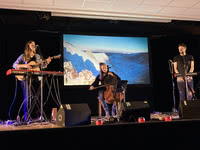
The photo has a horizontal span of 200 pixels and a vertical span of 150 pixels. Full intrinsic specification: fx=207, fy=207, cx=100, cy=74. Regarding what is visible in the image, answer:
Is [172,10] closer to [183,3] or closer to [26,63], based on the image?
[183,3]

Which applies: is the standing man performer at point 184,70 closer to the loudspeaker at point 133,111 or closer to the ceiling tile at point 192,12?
the ceiling tile at point 192,12

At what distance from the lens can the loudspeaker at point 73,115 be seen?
7.39 feet

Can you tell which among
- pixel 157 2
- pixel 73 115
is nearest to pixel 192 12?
pixel 157 2

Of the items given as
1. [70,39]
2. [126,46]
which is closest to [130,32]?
[126,46]

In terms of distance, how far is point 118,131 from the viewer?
219 cm

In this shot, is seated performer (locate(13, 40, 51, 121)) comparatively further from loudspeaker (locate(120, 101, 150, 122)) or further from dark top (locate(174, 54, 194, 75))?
dark top (locate(174, 54, 194, 75))

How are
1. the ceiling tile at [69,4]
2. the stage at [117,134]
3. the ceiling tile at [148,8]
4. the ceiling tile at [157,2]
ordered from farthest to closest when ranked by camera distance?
the ceiling tile at [148,8] → the ceiling tile at [157,2] → the ceiling tile at [69,4] → the stage at [117,134]

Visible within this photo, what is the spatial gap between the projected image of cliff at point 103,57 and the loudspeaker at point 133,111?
7.72 feet

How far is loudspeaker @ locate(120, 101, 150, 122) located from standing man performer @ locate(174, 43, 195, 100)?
6.89ft

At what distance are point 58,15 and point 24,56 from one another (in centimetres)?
152

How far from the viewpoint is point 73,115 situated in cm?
232

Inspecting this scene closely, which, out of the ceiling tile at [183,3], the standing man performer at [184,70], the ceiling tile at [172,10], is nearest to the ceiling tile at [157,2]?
the ceiling tile at [183,3]

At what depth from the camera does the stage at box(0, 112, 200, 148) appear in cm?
198

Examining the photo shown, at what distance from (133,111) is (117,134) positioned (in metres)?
0.57
